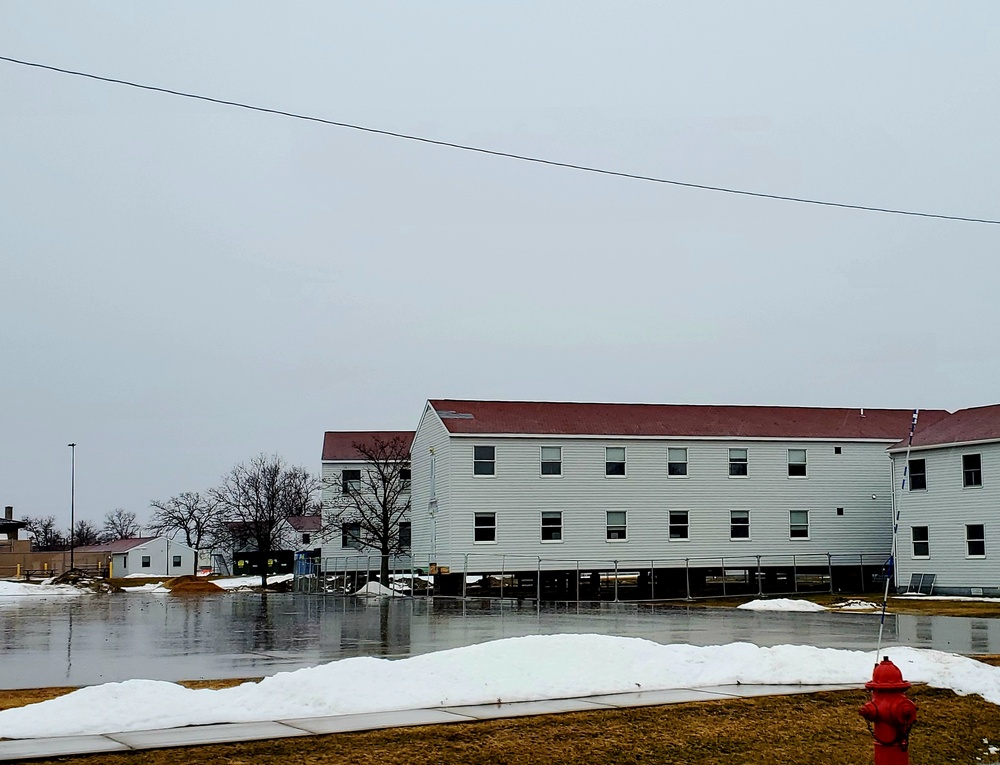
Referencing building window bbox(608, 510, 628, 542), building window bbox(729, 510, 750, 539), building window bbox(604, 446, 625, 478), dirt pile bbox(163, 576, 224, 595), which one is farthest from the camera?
dirt pile bbox(163, 576, 224, 595)

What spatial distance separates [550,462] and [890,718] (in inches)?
1584

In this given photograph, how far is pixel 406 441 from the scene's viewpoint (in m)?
69.8

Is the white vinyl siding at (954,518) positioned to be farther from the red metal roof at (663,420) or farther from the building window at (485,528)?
the building window at (485,528)

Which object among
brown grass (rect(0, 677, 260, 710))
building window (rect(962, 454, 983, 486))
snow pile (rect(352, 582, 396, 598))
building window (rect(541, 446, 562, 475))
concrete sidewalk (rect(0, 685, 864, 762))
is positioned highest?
building window (rect(541, 446, 562, 475))

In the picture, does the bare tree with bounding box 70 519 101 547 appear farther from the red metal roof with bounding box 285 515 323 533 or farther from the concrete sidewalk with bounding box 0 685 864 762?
the concrete sidewalk with bounding box 0 685 864 762

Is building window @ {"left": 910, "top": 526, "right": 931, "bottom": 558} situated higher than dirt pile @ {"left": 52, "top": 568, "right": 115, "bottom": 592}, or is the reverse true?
building window @ {"left": 910, "top": 526, "right": 931, "bottom": 558}

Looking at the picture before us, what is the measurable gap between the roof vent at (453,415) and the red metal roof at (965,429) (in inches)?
692

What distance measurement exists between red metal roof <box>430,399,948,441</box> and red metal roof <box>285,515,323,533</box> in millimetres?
60054

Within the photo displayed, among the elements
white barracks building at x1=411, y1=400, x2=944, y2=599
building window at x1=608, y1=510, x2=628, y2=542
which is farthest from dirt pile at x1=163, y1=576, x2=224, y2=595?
building window at x1=608, y1=510, x2=628, y2=542

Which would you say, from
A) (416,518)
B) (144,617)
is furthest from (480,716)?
(416,518)

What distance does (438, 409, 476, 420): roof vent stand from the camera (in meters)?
49.4

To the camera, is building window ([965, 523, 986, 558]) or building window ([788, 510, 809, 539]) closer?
building window ([965, 523, 986, 558])

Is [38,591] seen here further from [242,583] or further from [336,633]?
[336,633]

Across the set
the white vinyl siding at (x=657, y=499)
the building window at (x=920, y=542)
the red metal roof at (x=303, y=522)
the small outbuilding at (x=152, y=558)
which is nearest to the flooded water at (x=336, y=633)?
the white vinyl siding at (x=657, y=499)
